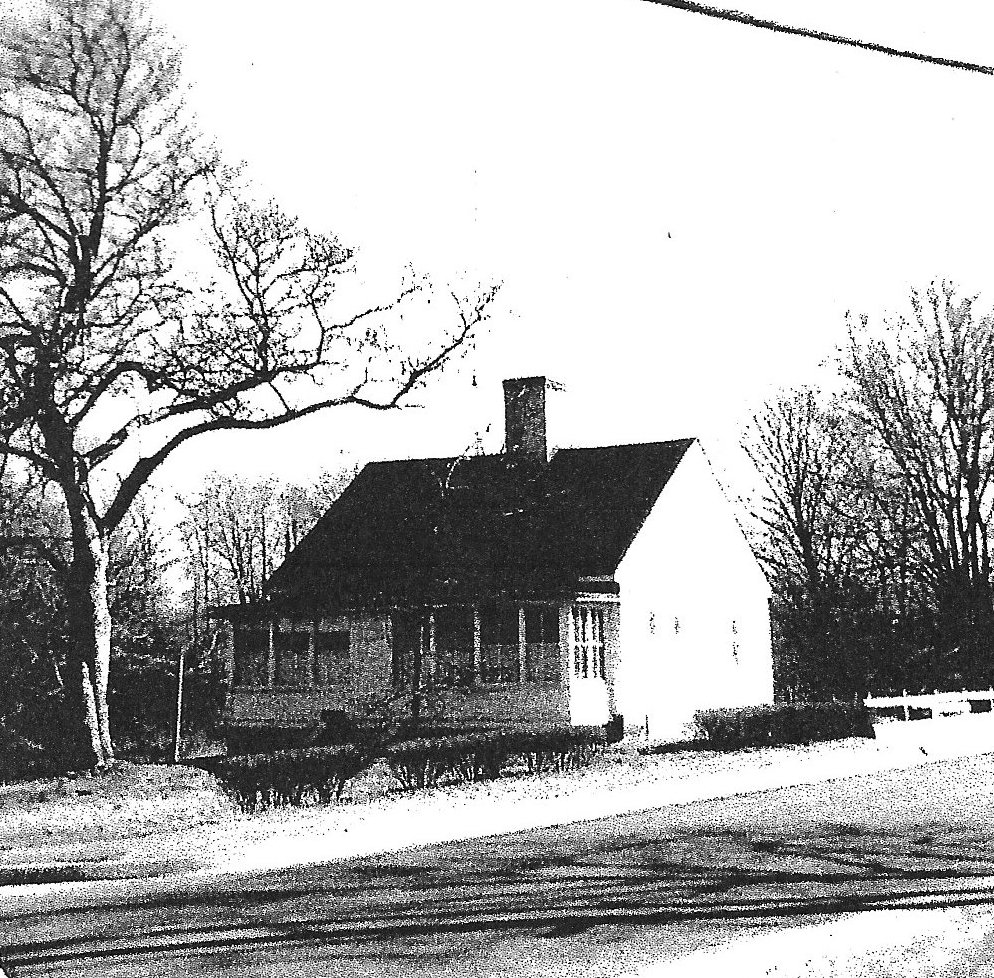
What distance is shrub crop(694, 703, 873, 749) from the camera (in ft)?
82.5

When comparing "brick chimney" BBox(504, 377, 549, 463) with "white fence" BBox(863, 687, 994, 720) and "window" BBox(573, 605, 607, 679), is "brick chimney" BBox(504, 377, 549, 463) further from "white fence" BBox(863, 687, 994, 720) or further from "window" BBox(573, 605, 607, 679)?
"white fence" BBox(863, 687, 994, 720)

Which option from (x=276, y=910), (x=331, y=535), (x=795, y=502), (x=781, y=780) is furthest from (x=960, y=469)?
(x=276, y=910)

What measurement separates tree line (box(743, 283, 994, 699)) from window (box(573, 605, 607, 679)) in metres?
12.3

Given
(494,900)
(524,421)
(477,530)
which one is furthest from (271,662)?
(494,900)

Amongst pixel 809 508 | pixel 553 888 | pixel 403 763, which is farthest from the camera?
pixel 809 508

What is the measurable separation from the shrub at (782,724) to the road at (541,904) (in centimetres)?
902

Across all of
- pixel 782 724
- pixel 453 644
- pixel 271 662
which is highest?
pixel 453 644

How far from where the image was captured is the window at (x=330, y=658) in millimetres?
30859

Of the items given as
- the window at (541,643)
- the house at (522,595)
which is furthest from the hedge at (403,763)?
the house at (522,595)

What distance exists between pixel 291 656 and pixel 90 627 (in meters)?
8.33

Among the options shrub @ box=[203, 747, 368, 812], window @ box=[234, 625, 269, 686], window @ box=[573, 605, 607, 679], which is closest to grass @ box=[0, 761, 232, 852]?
shrub @ box=[203, 747, 368, 812]

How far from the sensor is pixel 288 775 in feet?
58.5

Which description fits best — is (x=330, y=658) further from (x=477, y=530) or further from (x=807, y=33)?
(x=807, y=33)

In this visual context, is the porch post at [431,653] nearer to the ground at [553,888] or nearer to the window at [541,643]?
the window at [541,643]
